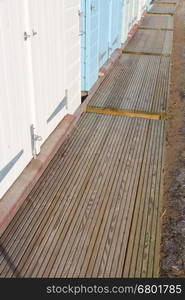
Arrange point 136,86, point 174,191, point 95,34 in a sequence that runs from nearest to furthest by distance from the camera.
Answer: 1. point 174,191
2. point 95,34
3. point 136,86

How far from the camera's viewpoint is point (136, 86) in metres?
7.32

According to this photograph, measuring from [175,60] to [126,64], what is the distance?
204cm

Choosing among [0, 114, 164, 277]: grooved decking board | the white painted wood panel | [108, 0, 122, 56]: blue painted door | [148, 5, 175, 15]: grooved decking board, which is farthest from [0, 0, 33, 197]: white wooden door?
[148, 5, 175, 15]: grooved decking board

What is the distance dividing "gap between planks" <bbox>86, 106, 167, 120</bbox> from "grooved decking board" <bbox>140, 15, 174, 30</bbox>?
8615mm

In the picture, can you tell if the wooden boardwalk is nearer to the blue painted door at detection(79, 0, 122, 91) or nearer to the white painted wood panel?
the white painted wood panel

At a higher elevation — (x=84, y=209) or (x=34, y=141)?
(x=34, y=141)

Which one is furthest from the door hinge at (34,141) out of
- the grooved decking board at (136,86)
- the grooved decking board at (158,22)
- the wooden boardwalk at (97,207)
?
the grooved decking board at (158,22)

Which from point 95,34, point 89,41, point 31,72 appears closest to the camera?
point 31,72

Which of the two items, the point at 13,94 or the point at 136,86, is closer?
the point at 13,94

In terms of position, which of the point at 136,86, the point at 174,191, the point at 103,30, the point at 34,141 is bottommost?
the point at 174,191

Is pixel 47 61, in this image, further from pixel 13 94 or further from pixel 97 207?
pixel 97 207

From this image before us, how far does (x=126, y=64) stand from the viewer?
8812mm

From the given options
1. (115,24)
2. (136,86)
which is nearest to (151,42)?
(115,24)

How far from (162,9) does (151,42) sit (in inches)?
325
